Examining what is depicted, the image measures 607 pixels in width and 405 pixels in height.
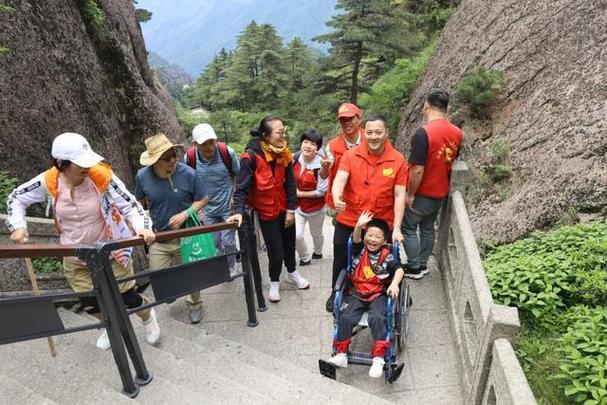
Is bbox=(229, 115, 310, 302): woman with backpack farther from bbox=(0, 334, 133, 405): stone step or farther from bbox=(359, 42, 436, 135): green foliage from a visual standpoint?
bbox=(359, 42, 436, 135): green foliage

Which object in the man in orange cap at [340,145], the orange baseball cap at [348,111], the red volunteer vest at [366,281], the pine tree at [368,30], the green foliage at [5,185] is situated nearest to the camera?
the red volunteer vest at [366,281]

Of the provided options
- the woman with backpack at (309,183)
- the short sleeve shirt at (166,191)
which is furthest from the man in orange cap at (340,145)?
the short sleeve shirt at (166,191)

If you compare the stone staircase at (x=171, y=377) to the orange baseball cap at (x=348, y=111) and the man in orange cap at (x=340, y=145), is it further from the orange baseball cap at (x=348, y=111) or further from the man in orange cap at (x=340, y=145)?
the orange baseball cap at (x=348, y=111)

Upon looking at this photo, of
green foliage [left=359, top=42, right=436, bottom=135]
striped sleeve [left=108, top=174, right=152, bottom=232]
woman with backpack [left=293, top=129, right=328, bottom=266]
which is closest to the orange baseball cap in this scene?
woman with backpack [left=293, top=129, right=328, bottom=266]

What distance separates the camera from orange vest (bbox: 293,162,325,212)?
18.0 ft

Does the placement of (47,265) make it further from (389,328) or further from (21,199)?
(389,328)

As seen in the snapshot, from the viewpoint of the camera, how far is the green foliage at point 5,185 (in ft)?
18.5

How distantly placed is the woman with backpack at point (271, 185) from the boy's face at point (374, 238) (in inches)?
43.4

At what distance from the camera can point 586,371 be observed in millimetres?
2848

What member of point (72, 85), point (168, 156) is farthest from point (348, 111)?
point (72, 85)

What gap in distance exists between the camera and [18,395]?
2930mm

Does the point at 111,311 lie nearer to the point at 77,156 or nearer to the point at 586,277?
the point at 77,156

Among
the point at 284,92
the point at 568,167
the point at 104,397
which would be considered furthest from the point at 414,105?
the point at 284,92

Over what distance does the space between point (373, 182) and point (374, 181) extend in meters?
0.01
